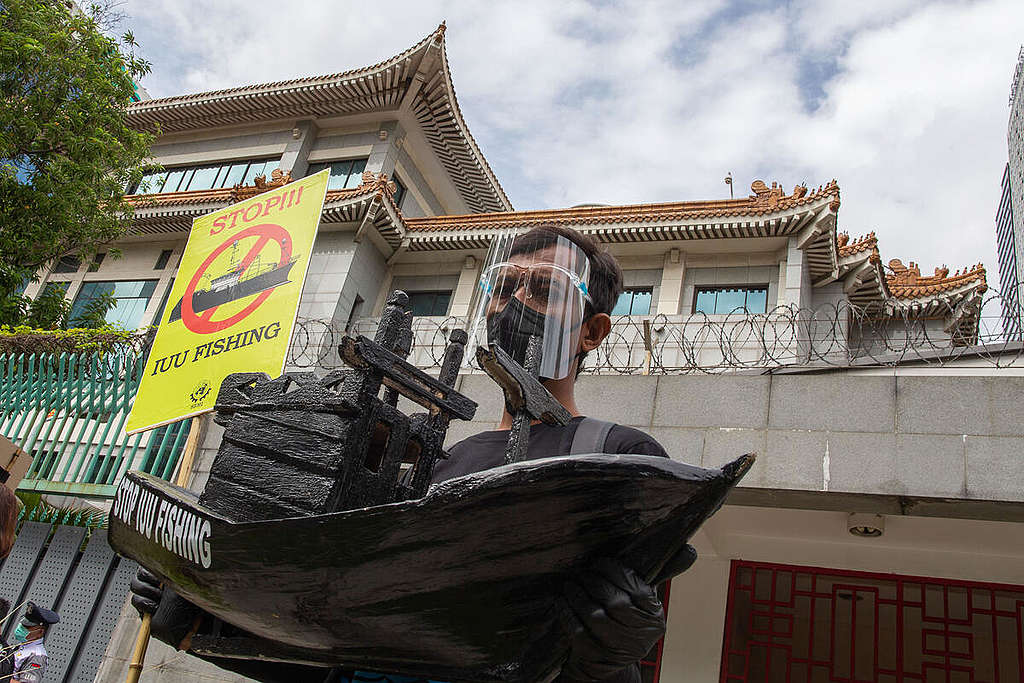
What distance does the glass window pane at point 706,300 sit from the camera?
52.6 feet

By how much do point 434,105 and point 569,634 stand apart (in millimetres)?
19351

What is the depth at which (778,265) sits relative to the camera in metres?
15.5

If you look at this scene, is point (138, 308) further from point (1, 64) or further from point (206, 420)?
Result: point (206, 420)

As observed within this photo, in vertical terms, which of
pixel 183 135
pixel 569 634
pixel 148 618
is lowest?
pixel 148 618

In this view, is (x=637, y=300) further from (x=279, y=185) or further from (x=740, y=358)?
(x=279, y=185)

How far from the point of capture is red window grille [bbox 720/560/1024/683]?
19.7 ft

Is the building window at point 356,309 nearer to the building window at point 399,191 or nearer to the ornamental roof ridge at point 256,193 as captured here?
the ornamental roof ridge at point 256,193

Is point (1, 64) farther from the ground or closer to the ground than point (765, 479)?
farther from the ground

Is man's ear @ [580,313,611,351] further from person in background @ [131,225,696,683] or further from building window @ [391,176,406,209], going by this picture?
building window @ [391,176,406,209]

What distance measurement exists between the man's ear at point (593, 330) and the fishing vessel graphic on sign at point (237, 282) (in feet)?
13.4

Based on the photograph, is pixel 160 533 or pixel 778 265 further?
pixel 778 265

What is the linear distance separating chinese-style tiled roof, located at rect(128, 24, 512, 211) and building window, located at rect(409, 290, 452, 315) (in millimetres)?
4707

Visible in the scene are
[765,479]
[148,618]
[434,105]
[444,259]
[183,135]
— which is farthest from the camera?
[183,135]

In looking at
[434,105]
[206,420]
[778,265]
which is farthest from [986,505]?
[434,105]
